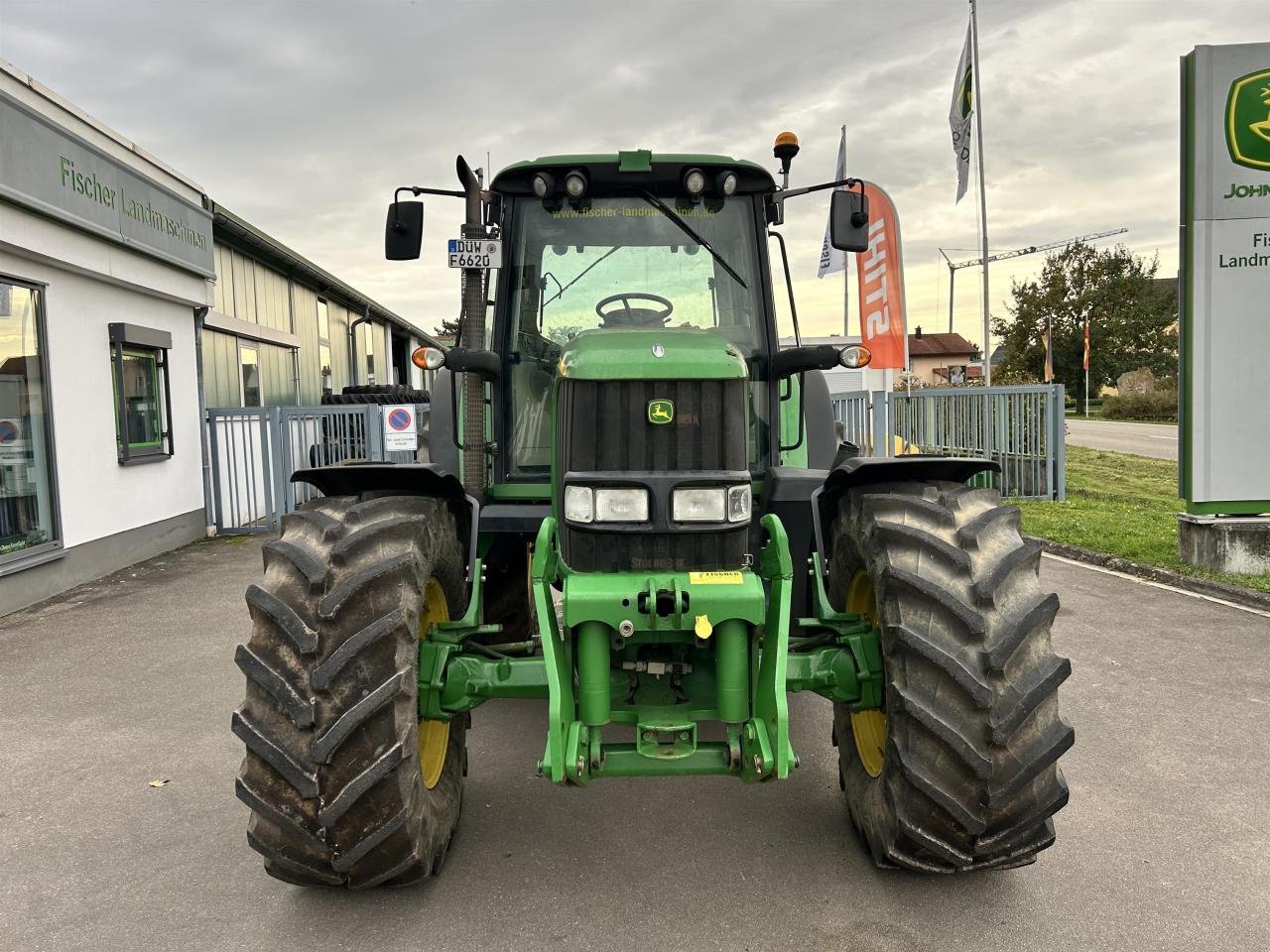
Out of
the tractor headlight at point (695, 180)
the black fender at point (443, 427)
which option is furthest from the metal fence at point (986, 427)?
the tractor headlight at point (695, 180)

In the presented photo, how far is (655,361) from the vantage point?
294cm

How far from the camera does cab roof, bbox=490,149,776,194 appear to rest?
3.83 metres

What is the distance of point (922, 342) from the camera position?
84.1m

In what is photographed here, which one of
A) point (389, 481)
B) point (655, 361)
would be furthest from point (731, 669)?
point (389, 481)

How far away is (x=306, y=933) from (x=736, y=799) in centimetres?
167

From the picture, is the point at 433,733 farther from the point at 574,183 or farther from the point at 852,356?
the point at 574,183

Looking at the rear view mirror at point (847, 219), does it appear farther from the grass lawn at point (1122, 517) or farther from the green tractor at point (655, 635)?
the grass lawn at point (1122, 517)

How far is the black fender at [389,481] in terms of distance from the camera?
10.4 ft

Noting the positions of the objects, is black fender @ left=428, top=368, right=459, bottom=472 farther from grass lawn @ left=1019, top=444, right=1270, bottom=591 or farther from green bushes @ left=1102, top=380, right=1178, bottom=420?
green bushes @ left=1102, top=380, right=1178, bottom=420

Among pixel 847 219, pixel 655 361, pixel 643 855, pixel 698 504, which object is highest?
pixel 847 219

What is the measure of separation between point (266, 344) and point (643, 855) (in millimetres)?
13843

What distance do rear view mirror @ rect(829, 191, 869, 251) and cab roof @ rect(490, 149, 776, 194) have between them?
343 mm

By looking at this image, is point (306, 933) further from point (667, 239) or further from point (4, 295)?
point (4, 295)

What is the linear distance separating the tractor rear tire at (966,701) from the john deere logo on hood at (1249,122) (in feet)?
20.7
